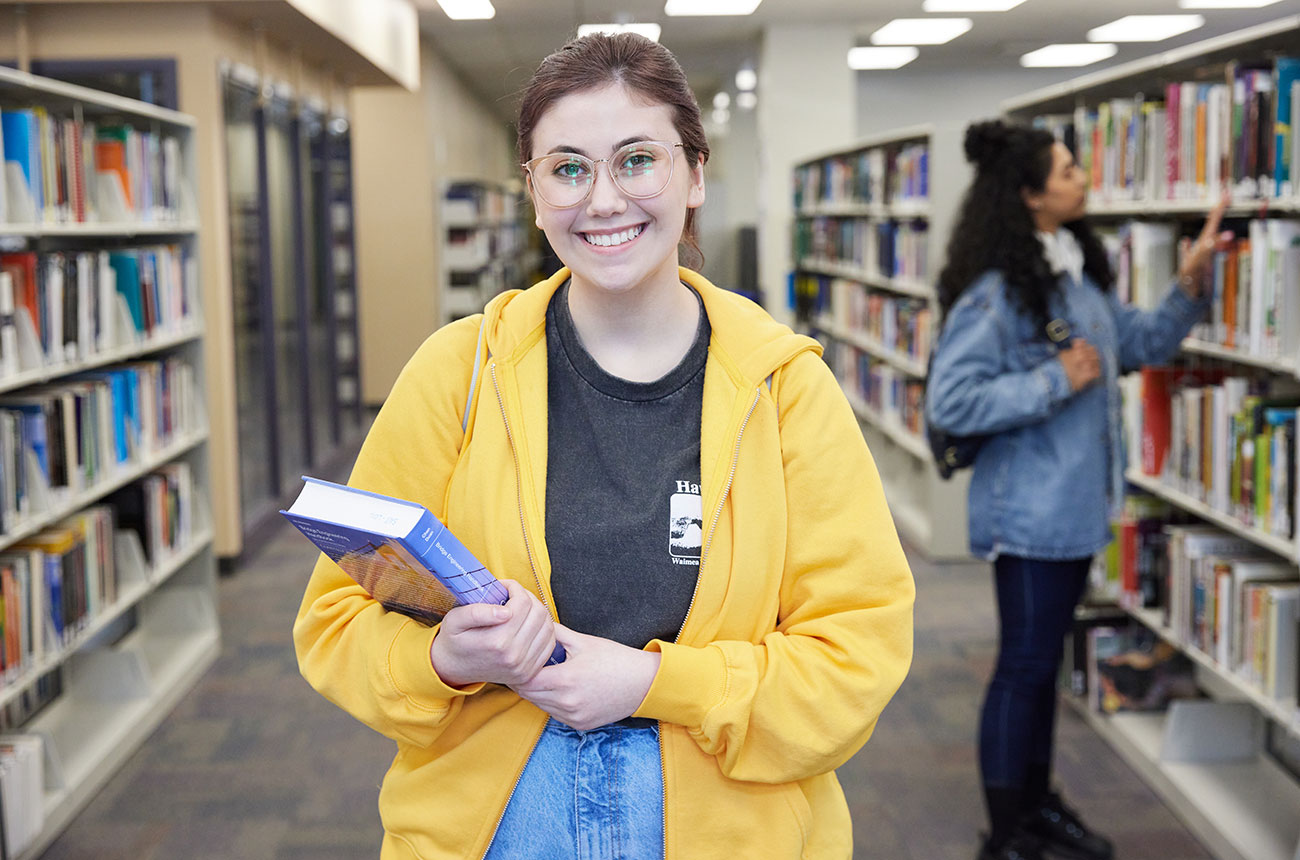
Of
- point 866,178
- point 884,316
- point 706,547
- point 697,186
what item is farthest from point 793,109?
point 706,547

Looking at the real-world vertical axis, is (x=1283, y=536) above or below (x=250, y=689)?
above

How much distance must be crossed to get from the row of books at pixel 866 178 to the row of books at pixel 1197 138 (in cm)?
190

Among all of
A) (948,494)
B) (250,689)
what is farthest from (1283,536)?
(250,689)

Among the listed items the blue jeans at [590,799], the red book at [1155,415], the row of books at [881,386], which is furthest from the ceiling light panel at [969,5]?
the blue jeans at [590,799]

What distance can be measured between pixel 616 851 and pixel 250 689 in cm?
309

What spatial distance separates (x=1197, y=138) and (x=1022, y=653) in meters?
1.37

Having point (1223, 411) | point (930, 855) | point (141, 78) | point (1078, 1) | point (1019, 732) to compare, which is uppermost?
point (1078, 1)

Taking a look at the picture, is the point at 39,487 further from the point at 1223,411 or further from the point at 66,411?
the point at 1223,411

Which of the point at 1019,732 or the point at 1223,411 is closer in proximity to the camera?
the point at 1019,732

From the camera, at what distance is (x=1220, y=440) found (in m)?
2.89

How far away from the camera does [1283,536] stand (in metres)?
2.63

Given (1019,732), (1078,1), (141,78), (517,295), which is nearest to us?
(517,295)

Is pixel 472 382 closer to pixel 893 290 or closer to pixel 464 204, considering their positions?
pixel 893 290

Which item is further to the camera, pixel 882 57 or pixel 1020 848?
pixel 882 57
